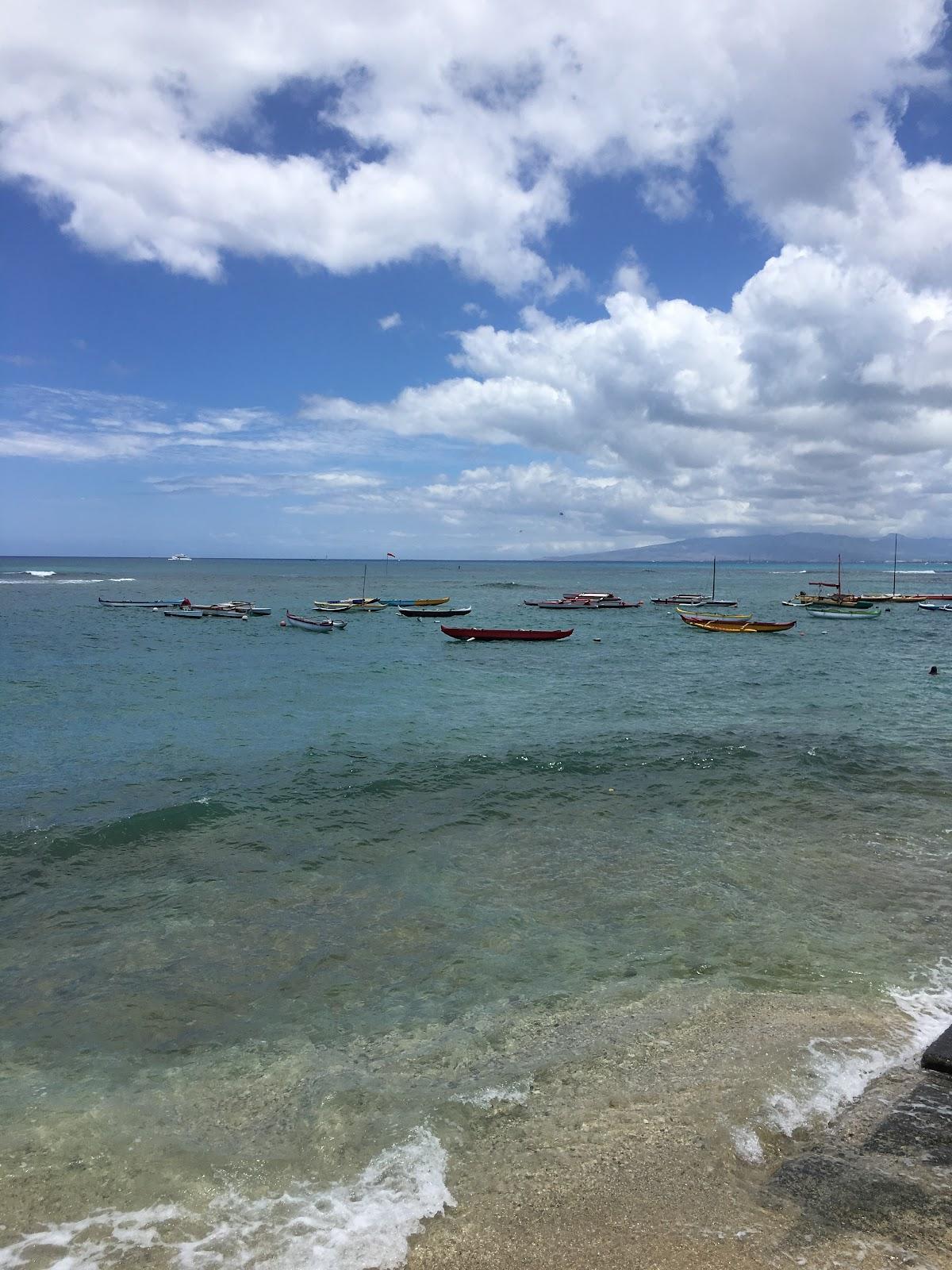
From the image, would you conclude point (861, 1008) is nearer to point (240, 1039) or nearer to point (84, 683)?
point (240, 1039)

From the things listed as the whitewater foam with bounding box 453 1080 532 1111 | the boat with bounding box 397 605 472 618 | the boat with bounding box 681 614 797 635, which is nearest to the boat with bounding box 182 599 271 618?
the boat with bounding box 397 605 472 618

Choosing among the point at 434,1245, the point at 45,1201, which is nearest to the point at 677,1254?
the point at 434,1245

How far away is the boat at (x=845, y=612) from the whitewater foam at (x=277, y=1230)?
82945mm

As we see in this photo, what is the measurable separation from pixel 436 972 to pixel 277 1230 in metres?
4.75

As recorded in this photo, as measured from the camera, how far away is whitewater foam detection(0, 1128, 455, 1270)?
6184mm

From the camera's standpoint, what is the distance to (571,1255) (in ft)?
19.6

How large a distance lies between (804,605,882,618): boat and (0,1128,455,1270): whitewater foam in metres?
82.9

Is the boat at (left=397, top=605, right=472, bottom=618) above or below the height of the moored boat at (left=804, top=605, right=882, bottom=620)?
below

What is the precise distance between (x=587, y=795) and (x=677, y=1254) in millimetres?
13616

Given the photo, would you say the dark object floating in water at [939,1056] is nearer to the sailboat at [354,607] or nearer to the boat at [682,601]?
the sailboat at [354,607]

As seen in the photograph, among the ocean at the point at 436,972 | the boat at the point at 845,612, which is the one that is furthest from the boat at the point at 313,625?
the boat at the point at 845,612

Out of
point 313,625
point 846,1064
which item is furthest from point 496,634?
point 846,1064

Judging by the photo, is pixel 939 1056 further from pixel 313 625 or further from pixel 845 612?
pixel 845 612

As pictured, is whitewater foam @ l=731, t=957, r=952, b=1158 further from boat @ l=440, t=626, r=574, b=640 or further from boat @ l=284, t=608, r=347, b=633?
boat @ l=284, t=608, r=347, b=633
